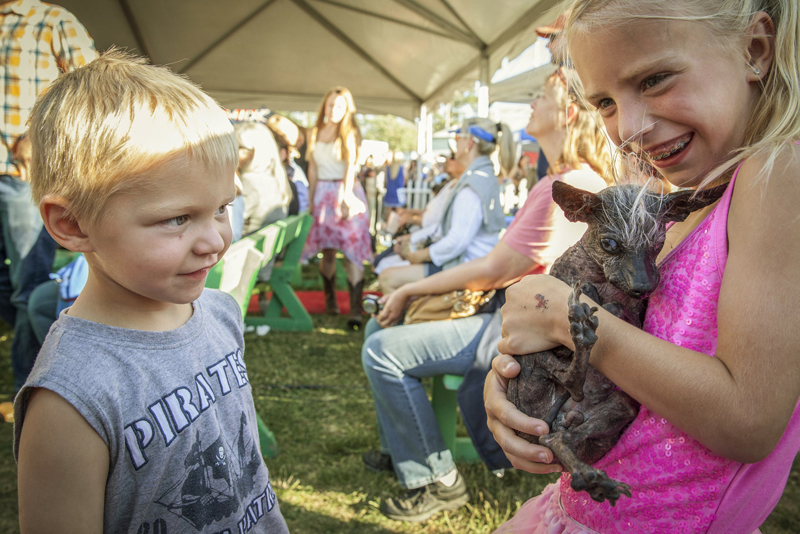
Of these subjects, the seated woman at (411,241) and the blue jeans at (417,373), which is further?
the seated woman at (411,241)

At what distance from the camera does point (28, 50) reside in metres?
3.48

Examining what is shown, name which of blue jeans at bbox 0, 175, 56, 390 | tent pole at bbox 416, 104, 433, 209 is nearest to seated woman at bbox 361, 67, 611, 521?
blue jeans at bbox 0, 175, 56, 390

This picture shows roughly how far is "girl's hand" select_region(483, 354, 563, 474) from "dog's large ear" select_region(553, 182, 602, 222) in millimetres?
370

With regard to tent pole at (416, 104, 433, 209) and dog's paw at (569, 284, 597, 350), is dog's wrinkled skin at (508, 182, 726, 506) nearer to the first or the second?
dog's paw at (569, 284, 597, 350)

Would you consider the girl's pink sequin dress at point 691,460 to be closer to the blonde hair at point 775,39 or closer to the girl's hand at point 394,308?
the blonde hair at point 775,39

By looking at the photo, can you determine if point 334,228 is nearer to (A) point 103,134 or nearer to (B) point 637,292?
(A) point 103,134

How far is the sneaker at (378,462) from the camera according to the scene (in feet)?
10.3

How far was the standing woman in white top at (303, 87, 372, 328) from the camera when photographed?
5.96 metres

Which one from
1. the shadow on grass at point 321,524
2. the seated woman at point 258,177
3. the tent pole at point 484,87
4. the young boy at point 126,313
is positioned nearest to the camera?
the young boy at point 126,313

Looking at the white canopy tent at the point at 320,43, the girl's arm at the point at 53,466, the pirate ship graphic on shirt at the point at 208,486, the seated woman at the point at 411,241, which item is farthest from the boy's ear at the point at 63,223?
the white canopy tent at the point at 320,43

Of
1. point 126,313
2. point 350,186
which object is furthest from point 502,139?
point 126,313

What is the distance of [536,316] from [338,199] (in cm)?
520

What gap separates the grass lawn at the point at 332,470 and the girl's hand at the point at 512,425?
5.78 ft

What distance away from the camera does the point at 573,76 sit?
154 centimetres
